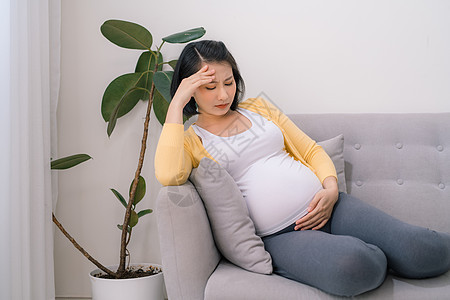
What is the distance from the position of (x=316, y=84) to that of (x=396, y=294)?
1242 millimetres

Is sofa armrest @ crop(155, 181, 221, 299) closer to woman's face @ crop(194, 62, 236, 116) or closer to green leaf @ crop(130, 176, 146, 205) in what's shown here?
woman's face @ crop(194, 62, 236, 116)

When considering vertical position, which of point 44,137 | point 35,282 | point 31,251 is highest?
point 44,137

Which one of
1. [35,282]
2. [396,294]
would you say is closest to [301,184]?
[396,294]

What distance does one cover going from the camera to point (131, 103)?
2201 mm

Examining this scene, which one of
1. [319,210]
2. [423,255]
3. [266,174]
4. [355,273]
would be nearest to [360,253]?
[355,273]

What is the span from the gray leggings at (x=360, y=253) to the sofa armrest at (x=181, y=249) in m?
0.25

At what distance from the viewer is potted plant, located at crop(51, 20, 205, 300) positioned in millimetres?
1898

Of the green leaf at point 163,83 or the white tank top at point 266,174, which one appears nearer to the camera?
the white tank top at point 266,174

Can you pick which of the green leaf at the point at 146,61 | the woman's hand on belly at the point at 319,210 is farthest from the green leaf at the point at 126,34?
the woman's hand on belly at the point at 319,210

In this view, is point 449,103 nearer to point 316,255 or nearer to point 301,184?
point 301,184

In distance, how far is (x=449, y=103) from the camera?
216 cm

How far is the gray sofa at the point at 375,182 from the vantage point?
4.25 feet

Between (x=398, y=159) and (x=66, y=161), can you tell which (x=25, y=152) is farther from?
(x=398, y=159)

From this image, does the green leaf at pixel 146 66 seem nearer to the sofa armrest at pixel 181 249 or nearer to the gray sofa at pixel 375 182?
the gray sofa at pixel 375 182
